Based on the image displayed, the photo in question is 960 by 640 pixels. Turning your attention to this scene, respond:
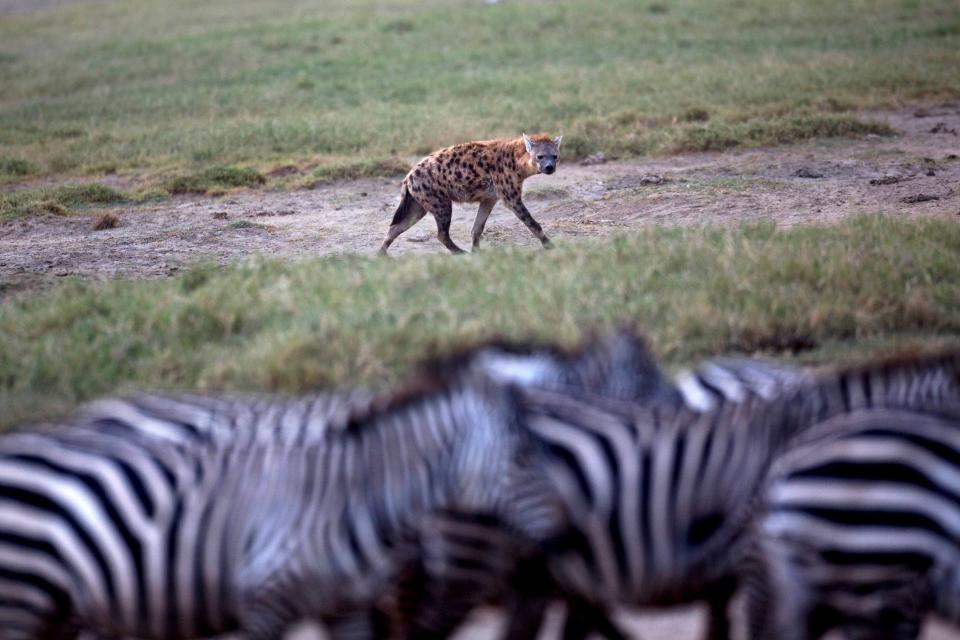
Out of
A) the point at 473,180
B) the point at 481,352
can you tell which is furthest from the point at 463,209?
the point at 481,352

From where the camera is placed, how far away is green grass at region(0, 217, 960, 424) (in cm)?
580

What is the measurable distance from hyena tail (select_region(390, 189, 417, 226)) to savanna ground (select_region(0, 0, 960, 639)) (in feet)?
0.96

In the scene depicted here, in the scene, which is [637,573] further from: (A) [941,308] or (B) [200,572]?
(A) [941,308]

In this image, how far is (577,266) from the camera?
23.4ft

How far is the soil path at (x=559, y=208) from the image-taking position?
942 cm

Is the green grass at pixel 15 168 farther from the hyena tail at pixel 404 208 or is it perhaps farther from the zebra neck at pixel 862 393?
the zebra neck at pixel 862 393

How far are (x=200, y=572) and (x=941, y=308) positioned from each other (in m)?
4.41

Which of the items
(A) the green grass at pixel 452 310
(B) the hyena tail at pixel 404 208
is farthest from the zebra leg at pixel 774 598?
(B) the hyena tail at pixel 404 208

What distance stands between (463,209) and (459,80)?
4.73 m

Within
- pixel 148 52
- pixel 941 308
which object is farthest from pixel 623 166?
pixel 148 52

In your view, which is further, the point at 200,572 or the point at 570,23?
the point at 570,23

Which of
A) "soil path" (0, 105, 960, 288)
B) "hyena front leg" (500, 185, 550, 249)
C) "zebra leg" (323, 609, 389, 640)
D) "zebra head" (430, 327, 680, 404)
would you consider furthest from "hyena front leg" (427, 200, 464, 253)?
"zebra leg" (323, 609, 389, 640)

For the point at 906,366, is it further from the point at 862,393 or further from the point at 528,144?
the point at 528,144

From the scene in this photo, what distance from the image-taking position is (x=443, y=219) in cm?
1018
